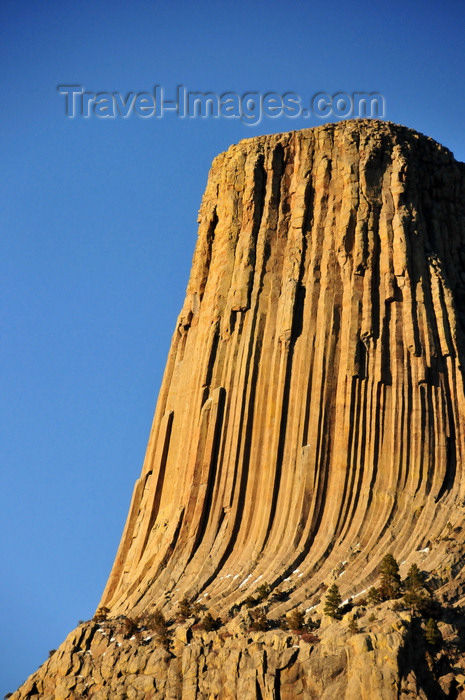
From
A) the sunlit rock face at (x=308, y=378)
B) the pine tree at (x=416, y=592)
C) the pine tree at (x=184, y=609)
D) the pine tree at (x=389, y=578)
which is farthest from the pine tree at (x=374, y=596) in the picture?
the pine tree at (x=184, y=609)

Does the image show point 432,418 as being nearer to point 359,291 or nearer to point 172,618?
point 359,291

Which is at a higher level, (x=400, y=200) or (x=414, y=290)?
(x=400, y=200)

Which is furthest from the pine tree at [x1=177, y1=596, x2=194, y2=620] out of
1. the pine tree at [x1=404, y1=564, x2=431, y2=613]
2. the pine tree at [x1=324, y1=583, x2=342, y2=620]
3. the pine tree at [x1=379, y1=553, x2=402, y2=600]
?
the pine tree at [x1=404, y1=564, x2=431, y2=613]

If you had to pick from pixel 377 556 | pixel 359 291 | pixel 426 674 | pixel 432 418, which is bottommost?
pixel 426 674

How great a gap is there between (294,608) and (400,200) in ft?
84.4

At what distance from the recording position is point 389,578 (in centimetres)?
5747

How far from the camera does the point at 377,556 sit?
6047cm

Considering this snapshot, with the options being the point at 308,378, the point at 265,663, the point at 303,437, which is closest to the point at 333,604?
the point at 265,663

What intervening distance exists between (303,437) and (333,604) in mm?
12091

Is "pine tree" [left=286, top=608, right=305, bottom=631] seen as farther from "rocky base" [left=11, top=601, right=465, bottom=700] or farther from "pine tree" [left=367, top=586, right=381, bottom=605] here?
"pine tree" [left=367, top=586, right=381, bottom=605]

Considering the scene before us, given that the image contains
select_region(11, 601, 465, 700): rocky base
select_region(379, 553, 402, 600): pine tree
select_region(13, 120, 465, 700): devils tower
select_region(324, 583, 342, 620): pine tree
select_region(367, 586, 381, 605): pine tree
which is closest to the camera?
select_region(11, 601, 465, 700): rocky base

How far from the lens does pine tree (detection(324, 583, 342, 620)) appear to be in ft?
182

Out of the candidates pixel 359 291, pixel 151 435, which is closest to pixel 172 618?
pixel 151 435

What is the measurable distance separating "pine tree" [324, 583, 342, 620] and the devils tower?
0.68m
